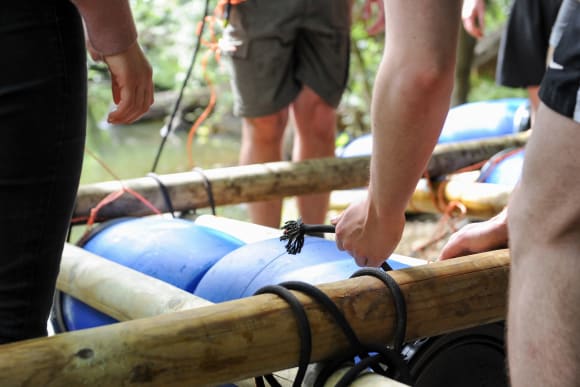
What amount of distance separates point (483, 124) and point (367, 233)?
272cm

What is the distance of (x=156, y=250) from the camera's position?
2.39 m

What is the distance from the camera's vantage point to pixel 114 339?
1311 millimetres

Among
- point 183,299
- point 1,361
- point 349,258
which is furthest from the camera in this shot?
point 349,258

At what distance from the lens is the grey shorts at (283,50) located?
3426 millimetres

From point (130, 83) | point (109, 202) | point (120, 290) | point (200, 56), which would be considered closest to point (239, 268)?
point (120, 290)

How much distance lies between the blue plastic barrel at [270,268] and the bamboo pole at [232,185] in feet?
2.96

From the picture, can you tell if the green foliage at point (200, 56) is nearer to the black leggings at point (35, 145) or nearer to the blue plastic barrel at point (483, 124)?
the blue plastic barrel at point (483, 124)

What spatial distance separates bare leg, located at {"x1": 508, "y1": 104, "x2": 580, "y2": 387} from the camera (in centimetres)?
117

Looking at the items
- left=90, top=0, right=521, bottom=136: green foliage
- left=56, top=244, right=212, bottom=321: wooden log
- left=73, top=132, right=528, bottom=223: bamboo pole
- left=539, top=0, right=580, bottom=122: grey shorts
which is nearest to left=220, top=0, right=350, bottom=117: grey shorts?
left=73, top=132, right=528, bottom=223: bamboo pole

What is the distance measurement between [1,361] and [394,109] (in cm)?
79

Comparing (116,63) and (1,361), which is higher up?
(116,63)

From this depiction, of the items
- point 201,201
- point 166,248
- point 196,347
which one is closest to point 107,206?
point 201,201

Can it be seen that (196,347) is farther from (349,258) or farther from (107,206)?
(107,206)

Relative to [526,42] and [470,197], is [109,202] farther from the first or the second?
[526,42]
